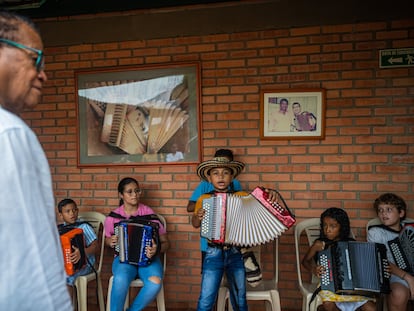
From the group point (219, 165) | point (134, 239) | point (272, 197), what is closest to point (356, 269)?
point (272, 197)

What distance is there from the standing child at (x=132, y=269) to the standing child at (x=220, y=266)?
1.24 ft

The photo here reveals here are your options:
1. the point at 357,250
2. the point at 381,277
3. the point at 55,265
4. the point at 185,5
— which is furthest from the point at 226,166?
the point at 55,265

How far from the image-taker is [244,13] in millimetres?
3381

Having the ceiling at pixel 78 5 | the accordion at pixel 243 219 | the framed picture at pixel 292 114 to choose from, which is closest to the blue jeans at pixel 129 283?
the accordion at pixel 243 219

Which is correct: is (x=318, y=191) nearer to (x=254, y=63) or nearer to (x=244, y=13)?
(x=254, y=63)

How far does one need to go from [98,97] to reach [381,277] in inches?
112

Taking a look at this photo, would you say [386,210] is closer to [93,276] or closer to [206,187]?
[206,187]

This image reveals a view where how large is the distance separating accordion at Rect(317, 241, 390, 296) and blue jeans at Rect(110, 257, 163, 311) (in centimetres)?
124

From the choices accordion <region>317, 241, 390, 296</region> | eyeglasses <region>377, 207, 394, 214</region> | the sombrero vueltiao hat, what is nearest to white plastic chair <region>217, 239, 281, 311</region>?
accordion <region>317, 241, 390, 296</region>

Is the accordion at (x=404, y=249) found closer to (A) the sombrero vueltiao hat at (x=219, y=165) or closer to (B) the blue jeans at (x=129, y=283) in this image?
(A) the sombrero vueltiao hat at (x=219, y=165)

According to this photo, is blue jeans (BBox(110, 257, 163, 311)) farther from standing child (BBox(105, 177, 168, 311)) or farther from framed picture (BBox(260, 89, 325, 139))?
framed picture (BBox(260, 89, 325, 139))

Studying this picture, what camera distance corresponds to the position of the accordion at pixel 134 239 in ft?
9.29

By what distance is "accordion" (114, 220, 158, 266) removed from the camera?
283 cm

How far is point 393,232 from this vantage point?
292 centimetres
